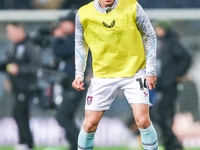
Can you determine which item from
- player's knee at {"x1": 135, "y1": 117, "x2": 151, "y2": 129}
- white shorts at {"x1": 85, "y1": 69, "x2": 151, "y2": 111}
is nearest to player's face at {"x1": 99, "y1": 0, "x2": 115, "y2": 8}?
white shorts at {"x1": 85, "y1": 69, "x2": 151, "y2": 111}

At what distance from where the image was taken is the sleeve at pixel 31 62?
19.0 feet

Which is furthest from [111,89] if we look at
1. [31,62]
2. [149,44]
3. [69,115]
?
[31,62]

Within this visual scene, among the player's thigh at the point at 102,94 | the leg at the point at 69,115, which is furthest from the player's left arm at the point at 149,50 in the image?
the leg at the point at 69,115

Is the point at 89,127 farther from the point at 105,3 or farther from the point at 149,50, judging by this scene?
the point at 105,3

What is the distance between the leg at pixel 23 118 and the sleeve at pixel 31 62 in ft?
1.25

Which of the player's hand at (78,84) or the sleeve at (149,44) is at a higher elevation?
the sleeve at (149,44)

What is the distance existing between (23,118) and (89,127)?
2.54 meters

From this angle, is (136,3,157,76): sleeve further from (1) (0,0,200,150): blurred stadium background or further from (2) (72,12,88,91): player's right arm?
(1) (0,0,200,150): blurred stadium background

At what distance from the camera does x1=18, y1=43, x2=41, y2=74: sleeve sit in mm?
5800

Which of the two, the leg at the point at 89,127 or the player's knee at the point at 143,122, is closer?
the player's knee at the point at 143,122

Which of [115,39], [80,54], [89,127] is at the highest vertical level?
[115,39]

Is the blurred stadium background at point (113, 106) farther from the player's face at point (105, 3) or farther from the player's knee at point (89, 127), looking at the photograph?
the player's face at point (105, 3)

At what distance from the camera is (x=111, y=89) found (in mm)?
3537

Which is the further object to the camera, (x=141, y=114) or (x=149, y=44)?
(x=149, y=44)
